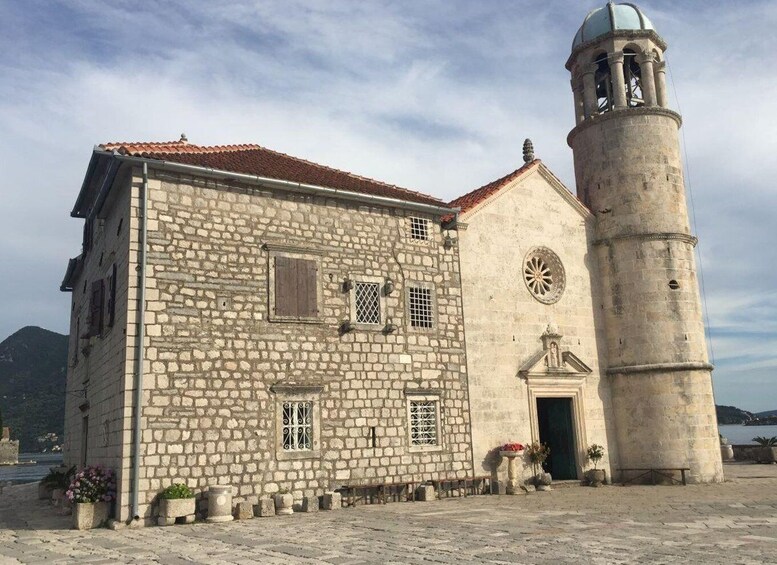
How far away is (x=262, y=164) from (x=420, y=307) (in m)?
5.48

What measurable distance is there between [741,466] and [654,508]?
Result: 51.1ft

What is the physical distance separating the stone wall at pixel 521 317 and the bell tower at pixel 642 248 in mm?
686

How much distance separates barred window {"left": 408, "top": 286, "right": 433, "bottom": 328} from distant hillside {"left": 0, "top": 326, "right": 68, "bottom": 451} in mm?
124386

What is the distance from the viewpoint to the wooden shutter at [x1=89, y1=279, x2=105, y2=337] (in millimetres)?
15859

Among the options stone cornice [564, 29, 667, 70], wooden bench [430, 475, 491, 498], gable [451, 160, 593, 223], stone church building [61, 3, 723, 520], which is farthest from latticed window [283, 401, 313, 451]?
stone cornice [564, 29, 667, 70]

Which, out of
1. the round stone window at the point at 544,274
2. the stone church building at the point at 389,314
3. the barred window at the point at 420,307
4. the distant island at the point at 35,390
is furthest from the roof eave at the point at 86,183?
the distant island at the point at 35,390

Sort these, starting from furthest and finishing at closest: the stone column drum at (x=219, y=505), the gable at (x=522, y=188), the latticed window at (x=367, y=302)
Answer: the gable at (x=522, y=188) → the latticed window at (x=367, y=302) → the stone column drum at (x=219, y=505)

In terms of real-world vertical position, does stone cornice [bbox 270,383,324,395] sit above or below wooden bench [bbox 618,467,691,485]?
above

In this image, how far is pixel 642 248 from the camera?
67.4ft

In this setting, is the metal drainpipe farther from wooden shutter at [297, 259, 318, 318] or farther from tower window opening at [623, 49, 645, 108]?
tower window opening at [623, 49, 645, 108]

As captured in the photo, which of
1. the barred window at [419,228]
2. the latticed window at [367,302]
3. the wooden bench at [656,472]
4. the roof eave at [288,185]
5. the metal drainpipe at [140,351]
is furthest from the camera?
the wooden bench at [656,472]

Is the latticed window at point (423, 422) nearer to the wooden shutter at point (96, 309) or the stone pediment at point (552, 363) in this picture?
the stone pediment at point (552, 363)

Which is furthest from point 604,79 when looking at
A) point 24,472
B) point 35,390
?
point 35,390

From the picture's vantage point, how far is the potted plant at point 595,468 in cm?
1908
